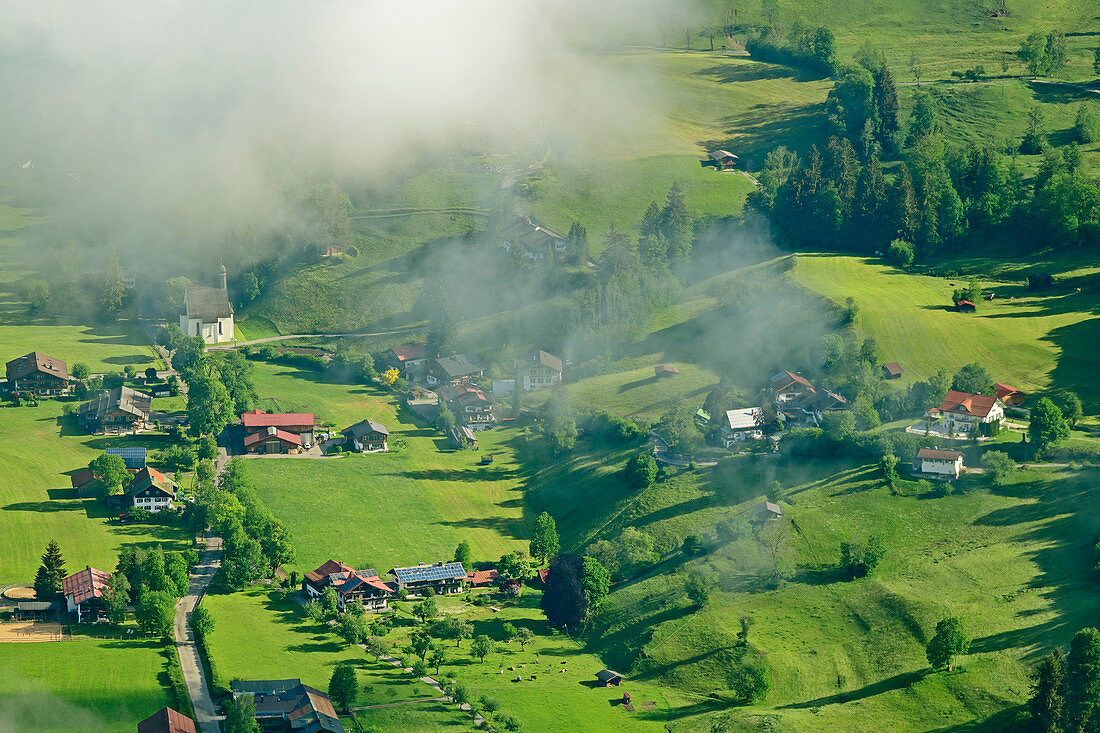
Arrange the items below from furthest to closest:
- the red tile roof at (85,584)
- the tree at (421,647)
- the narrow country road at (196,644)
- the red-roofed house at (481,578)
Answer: the red-roofed house at (481,578)
the red tile roof at (85,584)
the tree at (421,647)
the narrow country road at (196,644)

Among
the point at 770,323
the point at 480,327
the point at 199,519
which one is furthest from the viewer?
the point at 480,327

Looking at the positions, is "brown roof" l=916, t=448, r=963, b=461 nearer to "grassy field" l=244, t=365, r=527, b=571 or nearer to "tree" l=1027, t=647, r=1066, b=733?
"tree" l=1027, t=647, r=1066, b=733

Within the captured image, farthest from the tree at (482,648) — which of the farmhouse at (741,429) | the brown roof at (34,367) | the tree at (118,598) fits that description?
the brown roof at (34,367)

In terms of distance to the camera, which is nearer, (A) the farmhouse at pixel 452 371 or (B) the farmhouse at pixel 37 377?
(B) the farmhouse at pixel 37 377

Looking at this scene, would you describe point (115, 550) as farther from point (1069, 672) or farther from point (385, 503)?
point (1069, 672)

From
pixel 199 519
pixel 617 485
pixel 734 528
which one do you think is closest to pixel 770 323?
pixel 617 485

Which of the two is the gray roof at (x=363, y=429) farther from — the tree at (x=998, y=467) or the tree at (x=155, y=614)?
the tree at (x=998, y=467)

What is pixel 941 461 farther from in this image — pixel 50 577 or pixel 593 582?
pixel 50 577
